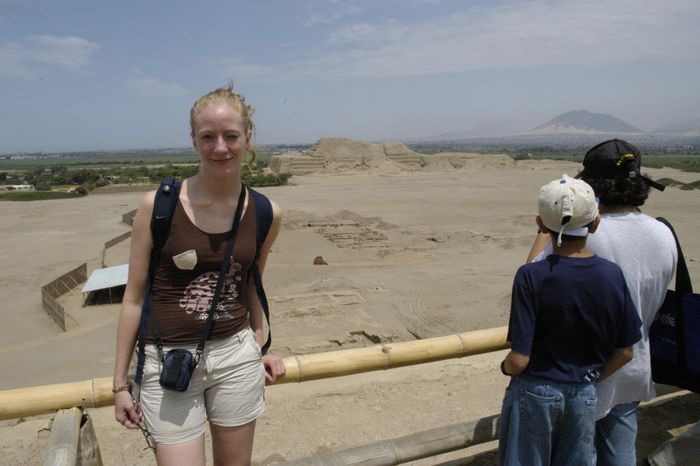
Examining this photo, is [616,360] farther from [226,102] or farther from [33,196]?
[33,196]

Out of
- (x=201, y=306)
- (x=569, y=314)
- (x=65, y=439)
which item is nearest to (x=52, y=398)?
(x=65, y=439)

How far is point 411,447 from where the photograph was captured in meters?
2.72

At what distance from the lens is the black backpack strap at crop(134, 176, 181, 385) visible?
72.0 inches

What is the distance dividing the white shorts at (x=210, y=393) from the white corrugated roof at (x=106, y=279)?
11448 millimetres

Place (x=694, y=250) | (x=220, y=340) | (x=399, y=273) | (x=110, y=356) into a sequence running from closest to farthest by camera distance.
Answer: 1. (x=220, y=340)
2. (x=110, y=356)
3. (x=399, y=273)
4. (x=694, y=250)

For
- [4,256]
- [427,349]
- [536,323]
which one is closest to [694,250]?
[427,349]

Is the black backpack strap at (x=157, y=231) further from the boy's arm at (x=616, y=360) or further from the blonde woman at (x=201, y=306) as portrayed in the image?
the boy's arm at (x=616, y=360)

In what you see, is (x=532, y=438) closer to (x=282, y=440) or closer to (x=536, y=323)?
(x=536, y=323)

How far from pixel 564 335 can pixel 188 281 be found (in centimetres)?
143

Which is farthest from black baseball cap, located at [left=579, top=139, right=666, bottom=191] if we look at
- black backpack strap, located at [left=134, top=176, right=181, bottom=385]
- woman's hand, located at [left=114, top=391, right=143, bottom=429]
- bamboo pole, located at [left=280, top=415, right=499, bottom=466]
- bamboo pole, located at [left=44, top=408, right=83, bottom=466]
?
bamboo pole, located at [left=44, top=408, right=83, bottom=466]

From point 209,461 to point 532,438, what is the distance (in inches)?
→ 94.0

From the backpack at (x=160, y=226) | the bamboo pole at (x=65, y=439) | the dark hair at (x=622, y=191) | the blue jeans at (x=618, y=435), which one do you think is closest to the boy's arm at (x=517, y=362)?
the blue jeans at (x=618, y=435)

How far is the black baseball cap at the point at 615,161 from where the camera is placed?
229 centimetres

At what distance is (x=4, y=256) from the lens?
61.0ft
